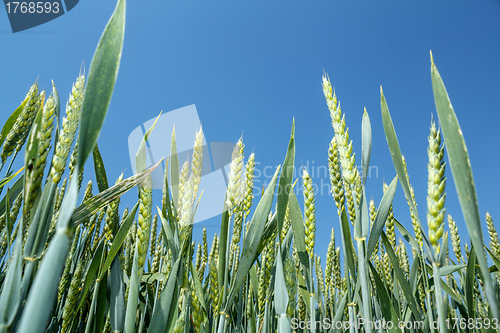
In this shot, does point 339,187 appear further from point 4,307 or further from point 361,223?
point 4,307

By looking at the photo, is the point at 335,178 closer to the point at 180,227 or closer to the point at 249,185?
the point at 249,185

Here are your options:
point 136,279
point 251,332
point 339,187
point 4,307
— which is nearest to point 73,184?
point 4,307

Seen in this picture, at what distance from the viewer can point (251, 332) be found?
1.10 metres

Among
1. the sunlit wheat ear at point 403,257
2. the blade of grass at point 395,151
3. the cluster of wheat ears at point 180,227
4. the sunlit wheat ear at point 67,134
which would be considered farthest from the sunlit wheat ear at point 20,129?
the sunlit wheat ear at point 403,257

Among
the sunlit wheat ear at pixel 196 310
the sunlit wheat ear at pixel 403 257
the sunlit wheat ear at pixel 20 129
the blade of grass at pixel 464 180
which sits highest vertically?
the sunlit wheat ear at pixel 20 129

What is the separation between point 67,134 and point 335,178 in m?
0.69

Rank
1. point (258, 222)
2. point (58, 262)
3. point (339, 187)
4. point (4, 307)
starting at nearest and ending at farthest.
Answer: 1. point (58, 262)
2. point (4, 307)
3. point (258, 222)
4. point (339, 187)

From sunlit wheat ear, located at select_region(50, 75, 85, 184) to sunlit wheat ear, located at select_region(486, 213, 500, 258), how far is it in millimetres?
2656

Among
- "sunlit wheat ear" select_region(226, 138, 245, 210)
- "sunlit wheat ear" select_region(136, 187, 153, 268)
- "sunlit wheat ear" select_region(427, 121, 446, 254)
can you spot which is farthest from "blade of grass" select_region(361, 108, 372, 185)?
Answer: "sunlit wheat ear" select_region(136, 187, 153, 268)

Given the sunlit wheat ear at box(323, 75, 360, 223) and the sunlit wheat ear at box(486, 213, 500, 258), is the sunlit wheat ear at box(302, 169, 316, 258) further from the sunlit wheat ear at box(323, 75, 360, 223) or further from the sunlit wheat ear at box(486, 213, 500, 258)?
the sunlit wheat ear at box(486, 213, 500, 258)

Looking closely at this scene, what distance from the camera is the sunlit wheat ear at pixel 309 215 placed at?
0.92 metres

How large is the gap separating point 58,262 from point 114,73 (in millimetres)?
211

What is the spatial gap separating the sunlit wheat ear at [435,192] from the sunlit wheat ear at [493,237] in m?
2.19

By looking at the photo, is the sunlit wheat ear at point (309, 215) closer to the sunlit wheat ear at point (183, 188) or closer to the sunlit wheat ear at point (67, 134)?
the sunlit wheat ear at point (183, 188)
